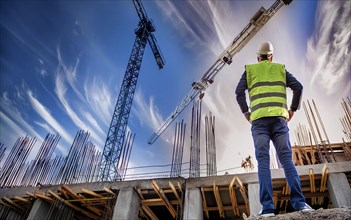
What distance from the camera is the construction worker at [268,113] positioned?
2.52 metres

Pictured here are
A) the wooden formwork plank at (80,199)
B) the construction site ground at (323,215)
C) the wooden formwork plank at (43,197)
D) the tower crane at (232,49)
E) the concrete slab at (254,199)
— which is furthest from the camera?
the tower crane at (232,49)

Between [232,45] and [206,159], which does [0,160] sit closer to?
[206,159]

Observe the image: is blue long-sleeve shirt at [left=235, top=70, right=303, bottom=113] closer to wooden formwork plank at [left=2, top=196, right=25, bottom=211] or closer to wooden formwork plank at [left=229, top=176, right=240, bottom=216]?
wooden formwork plank at [left=229, top=176, right=240, bottom=216]

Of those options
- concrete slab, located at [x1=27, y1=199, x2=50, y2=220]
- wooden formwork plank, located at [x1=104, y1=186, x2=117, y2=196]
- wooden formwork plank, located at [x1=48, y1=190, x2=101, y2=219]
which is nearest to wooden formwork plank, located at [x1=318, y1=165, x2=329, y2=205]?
wooden formwork plank, located at [x1=104, y1=186, x2=117, y2=196]

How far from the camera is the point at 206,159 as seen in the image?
11.1 metres

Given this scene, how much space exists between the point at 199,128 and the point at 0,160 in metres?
10.4

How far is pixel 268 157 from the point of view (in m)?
2.68

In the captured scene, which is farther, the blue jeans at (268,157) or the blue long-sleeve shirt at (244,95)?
the blue long-sleeve shirt at (244,95)

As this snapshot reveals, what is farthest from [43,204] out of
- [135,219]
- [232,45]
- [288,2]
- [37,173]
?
[288,2]

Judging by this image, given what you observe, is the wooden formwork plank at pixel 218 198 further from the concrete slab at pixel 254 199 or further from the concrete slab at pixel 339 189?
the concrete slab at pixel 339 189

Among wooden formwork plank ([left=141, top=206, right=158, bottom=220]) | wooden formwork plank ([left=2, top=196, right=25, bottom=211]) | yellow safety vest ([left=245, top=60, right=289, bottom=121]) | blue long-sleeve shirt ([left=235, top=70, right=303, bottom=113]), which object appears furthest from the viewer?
wooden formwork plank ([left=2, top=196, right=25, bottom=211])

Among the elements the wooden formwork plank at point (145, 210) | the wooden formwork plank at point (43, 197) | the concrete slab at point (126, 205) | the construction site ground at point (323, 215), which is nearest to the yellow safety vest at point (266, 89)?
the construction site ground at point (323, 215)

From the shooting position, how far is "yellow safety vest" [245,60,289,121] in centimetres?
284

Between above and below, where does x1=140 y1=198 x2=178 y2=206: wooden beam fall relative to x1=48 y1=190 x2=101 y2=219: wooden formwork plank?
above
